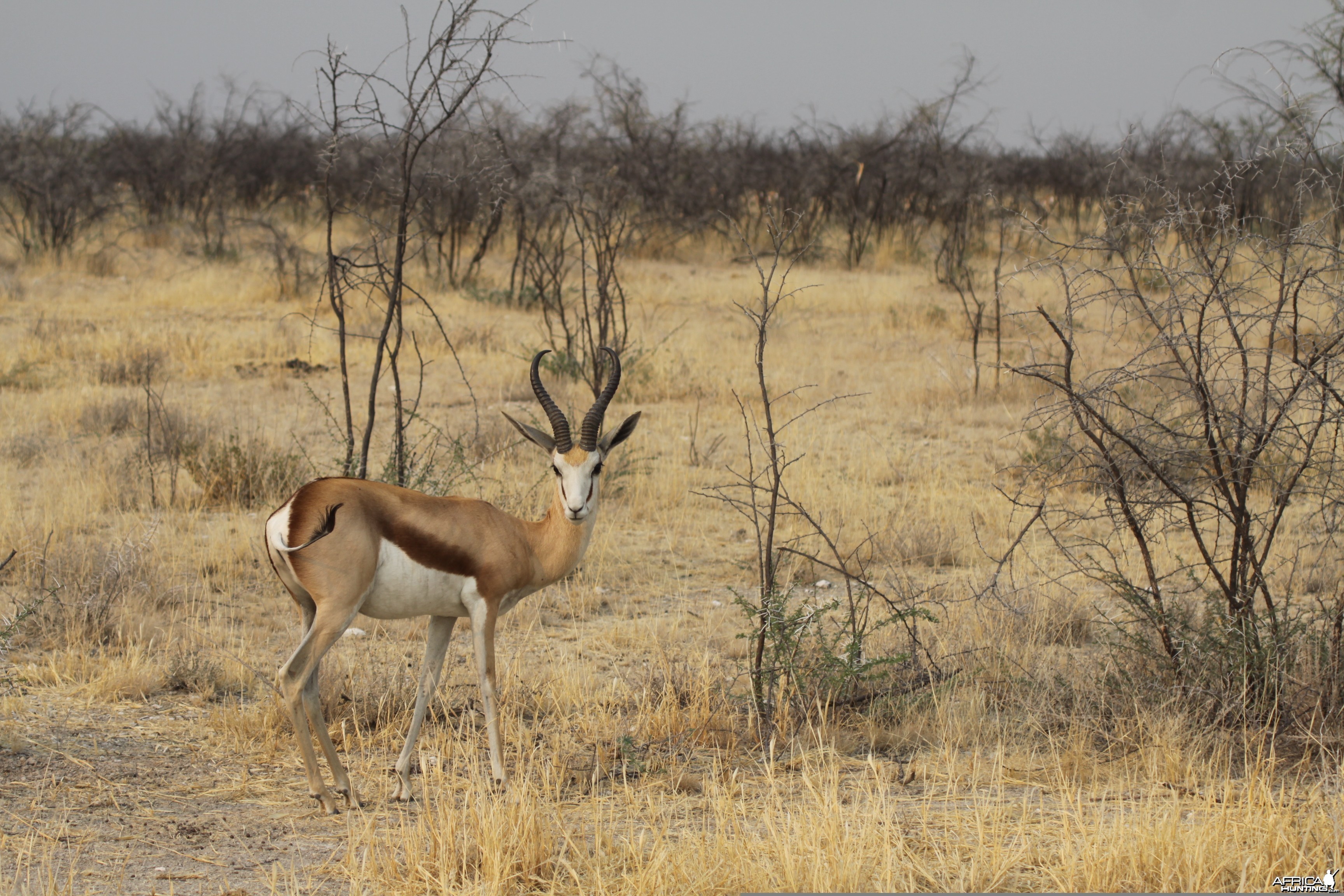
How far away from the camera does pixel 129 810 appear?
3771 millimetres

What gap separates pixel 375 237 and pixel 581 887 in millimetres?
4731

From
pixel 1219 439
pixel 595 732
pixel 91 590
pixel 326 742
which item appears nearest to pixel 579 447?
pixel 595 732

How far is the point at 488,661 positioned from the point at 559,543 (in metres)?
0.50

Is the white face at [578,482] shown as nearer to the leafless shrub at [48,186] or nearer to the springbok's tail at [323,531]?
the springbok's tail at [323,531]

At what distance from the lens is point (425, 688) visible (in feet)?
13.5

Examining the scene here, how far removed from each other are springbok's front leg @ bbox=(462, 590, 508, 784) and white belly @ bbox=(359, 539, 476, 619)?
0.05m

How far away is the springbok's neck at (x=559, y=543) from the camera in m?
4.25

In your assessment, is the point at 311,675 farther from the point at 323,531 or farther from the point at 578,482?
the point at 578,482

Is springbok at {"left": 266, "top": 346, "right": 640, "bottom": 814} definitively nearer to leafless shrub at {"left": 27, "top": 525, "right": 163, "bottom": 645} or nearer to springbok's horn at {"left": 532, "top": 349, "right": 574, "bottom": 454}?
springbok's horn at {"left": 532, "top": 349, "right": 574, "bottom": 454}

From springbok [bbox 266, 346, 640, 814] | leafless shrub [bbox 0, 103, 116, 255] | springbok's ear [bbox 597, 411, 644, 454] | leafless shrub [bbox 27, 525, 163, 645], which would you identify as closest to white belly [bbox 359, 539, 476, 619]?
springbok [bbox 266, 346, 640, 814]

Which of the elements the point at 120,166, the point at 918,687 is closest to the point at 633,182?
the point at 120,166

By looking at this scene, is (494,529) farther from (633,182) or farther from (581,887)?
(633,182)

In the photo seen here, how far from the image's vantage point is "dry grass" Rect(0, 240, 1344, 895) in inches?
128

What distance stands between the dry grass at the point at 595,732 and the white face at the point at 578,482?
0.87 meters
